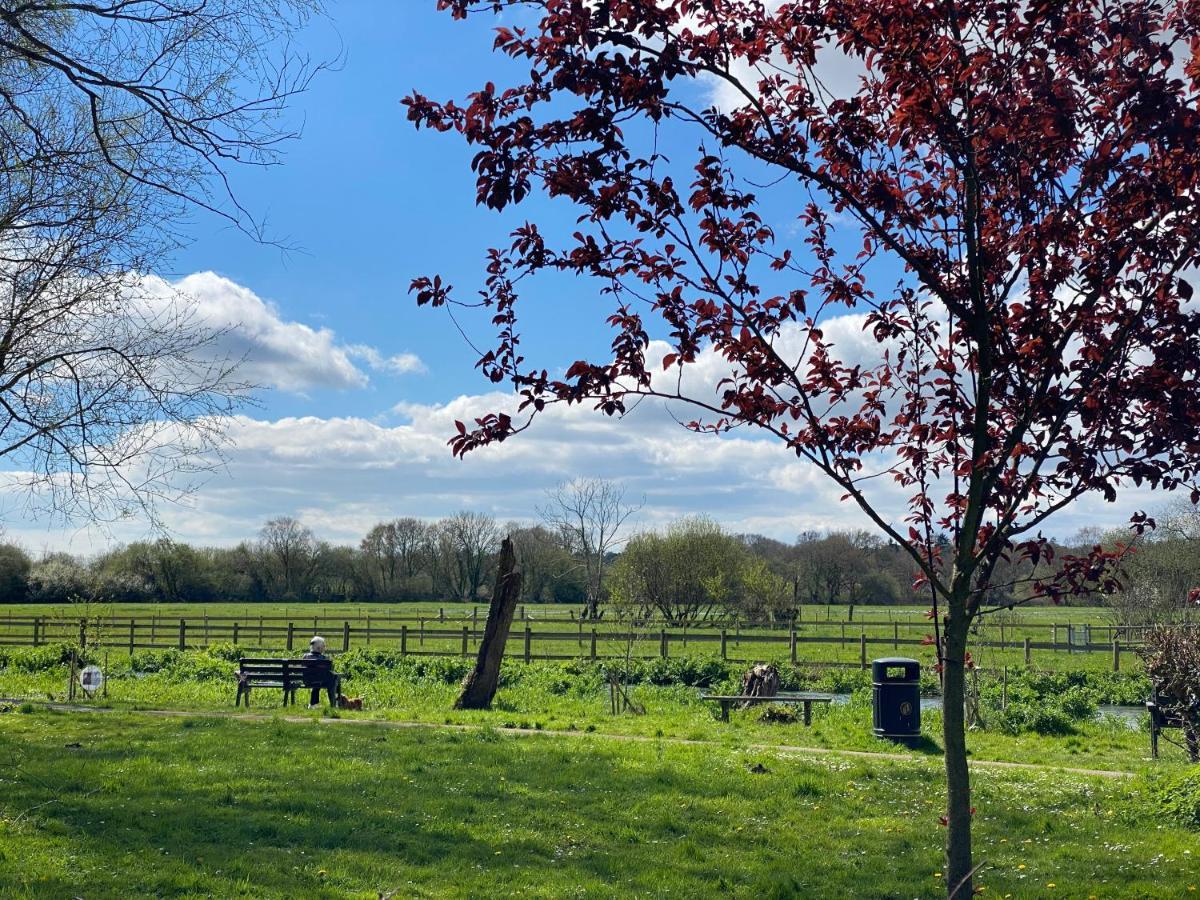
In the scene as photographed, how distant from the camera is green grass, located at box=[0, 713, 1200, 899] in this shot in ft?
21.9

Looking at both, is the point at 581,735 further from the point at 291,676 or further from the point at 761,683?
the point at 291,676

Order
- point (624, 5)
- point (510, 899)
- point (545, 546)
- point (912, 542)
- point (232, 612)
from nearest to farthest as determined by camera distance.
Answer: point (624, 5)
point (912, 542)
point (510, 899)
point (232, 612)
point (545, 546)

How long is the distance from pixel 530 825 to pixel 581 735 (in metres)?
5.64

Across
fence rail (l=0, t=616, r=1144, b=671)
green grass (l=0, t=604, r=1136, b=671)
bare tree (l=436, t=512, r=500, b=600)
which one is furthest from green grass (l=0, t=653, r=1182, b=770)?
bare tree (l=436, t=512, r=500, b=600)

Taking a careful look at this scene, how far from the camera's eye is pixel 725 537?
196 feet

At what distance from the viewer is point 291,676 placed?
1783cm

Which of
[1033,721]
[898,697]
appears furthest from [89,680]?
[1033,721]

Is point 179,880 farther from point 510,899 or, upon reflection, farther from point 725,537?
point 725,537

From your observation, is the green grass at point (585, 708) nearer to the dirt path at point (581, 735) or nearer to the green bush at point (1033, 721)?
the green bush at point (1033, 721)

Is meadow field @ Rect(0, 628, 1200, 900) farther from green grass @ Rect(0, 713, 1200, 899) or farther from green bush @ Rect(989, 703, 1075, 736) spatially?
green bush @ Rect(989, 703, 1075, 736)

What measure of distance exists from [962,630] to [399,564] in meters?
84.2

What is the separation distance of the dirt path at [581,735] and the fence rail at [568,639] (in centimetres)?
711

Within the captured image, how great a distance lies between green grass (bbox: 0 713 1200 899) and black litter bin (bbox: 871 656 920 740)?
234 cm

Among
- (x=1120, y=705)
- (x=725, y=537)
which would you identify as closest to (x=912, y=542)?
(x=1120, y=705)
